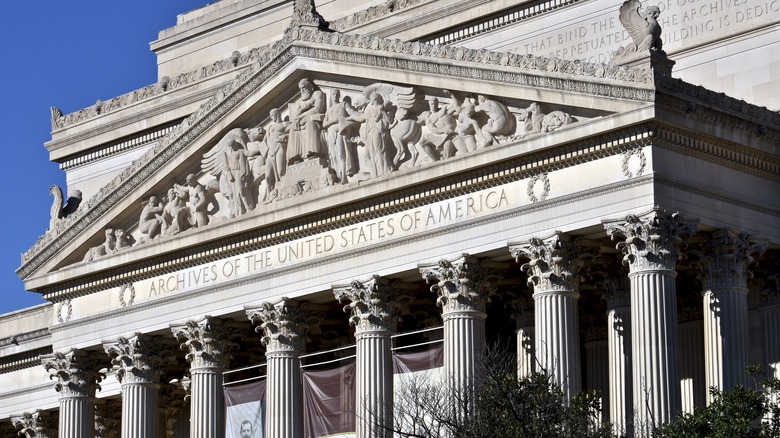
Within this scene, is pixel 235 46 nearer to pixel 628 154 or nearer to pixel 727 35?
pixel 727 35

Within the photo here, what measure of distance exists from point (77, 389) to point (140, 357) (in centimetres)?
371

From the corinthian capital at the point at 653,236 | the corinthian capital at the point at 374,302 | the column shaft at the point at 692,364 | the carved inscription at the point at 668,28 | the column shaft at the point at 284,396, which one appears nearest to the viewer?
the corinthian capital at the point at 653,236

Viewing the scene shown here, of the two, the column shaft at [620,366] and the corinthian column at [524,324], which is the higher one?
the corinthian column at [524,324]

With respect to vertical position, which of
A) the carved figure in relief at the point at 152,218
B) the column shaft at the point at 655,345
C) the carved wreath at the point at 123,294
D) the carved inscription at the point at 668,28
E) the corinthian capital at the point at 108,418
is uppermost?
Result: the carved inscription at the point at 668,28

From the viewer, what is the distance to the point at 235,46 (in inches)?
3538

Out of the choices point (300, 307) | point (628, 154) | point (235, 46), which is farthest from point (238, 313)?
point (235, 46)

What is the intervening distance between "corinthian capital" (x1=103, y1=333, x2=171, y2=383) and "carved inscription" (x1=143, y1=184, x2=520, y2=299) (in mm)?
1462

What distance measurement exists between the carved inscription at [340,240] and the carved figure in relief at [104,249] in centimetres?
170

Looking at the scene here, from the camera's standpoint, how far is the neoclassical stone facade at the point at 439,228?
185ft

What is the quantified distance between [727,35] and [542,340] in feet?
49.6

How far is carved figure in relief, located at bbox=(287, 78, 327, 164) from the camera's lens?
6431 centimetres

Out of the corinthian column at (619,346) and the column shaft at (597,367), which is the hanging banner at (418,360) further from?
the column shaft at (597,367)

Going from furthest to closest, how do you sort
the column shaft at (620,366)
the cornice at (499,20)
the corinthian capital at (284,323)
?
1. the cornice at (499,20)
2. the corinthian capital at (284,323)
3. the column shaft at (620,366)

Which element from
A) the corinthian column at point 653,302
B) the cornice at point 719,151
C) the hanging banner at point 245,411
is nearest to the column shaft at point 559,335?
the corinthian column at point 653,302
